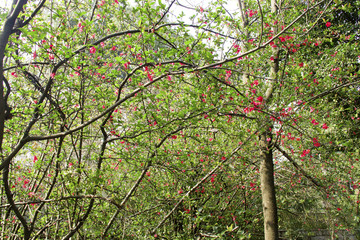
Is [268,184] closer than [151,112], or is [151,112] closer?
[151,112]

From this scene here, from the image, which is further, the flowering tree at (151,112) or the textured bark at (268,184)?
the textured bark at (268,184)

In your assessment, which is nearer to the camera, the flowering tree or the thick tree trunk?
the flowering tree

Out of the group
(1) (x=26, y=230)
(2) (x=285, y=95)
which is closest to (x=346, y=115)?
(2) (x=285, y=95)

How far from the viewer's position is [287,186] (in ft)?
13.6

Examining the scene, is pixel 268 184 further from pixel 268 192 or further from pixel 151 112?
pixel 151 112

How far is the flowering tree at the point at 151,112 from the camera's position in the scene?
252cm

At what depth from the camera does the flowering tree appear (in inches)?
99.2

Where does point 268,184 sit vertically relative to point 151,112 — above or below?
below

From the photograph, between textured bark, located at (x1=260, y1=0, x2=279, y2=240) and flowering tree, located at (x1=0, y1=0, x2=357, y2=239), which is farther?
textured bark, located at (x1=260, y1=0, x2=279, y2=240)

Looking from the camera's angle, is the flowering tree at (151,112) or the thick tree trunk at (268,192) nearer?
the flowering tree at (151,112)

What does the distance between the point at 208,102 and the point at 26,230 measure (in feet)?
7.47

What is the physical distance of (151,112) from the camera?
2703mm

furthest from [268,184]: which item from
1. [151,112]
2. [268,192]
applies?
[151,112]

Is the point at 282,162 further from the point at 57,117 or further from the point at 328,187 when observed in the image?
the point at 57,117
